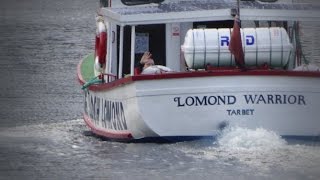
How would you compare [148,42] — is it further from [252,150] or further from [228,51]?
[252,150]

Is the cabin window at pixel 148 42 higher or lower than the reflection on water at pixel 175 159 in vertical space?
higher

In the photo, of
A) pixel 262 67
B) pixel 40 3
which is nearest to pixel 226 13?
pixel 262 67

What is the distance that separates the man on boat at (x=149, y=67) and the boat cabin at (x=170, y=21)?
206 mm

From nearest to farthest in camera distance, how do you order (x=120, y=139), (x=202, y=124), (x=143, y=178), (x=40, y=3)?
1. (x=143, y=178)
2. (x=202, y=124)
3. (x=120, y=139)
4. (x=40, y=3)

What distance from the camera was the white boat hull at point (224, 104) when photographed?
19328 millimetres

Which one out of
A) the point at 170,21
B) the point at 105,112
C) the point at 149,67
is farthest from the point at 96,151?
the point at 170,21

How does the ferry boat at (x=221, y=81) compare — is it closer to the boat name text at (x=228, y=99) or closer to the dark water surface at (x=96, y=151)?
the boat name text at (x=228, y=99)

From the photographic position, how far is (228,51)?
19703 millimetres

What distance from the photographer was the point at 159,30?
70.0 ft

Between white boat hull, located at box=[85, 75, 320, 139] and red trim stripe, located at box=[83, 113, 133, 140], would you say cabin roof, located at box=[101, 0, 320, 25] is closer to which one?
white boat hull, located at box=[85, 75, 320, 139]

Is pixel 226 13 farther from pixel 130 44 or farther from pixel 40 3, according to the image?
pixel 40 3

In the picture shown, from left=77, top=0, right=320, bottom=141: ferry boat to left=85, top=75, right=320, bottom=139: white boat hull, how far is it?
2 cm

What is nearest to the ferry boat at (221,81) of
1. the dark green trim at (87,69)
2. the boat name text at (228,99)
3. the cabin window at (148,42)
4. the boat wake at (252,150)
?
the boat name text at (228,99)

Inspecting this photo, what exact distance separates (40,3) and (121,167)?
4382 centimetres
